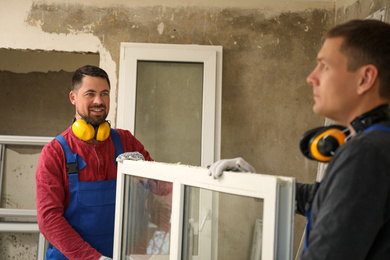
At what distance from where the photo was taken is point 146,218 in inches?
64.7

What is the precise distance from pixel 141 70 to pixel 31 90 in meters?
2.34

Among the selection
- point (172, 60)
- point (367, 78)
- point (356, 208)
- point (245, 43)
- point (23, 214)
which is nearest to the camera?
point (356, 208)

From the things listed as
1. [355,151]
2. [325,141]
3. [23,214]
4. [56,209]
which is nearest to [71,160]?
[56,209]

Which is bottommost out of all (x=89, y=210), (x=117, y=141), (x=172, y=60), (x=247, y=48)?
(x=89, y=210)

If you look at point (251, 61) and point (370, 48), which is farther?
point (251, 61)

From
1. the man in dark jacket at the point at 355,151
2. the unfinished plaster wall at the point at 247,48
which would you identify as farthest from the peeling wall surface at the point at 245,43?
the man in dark jacket at the point at 355,151

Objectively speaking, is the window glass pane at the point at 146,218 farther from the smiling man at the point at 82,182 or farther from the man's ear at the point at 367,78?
the man's ear at the point at 367,78

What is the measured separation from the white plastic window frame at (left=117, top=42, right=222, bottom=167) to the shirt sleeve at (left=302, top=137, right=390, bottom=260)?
7.83 feet

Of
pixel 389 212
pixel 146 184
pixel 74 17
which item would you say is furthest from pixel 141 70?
pixel 389 212

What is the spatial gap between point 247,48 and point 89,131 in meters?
1.98

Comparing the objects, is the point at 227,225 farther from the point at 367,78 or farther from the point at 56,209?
→ the point at 56,209

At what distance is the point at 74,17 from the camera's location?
3393 mm

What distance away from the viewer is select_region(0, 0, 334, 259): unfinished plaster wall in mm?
3406

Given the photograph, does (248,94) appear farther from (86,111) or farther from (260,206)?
(260,206)
